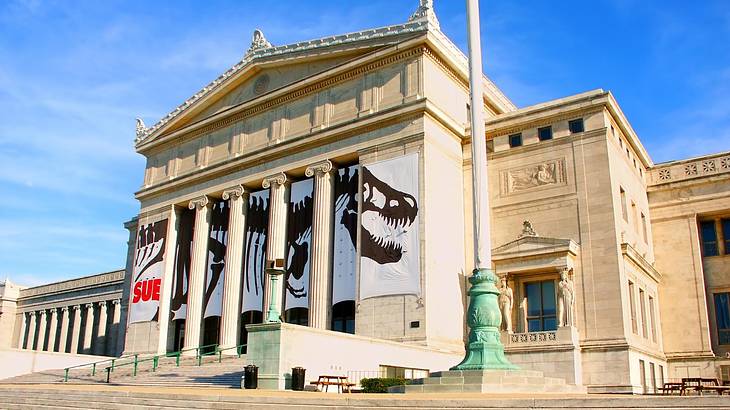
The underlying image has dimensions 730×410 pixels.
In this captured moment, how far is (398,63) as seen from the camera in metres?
35.8

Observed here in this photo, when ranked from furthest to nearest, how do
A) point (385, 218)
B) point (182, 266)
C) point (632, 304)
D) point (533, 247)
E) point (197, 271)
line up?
point (182, 266) → point (197, 271) → point (385, 218) → point (632, 304) → point (533, 247)

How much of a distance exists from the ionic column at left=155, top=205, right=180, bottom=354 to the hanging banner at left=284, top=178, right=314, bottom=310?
10307 mm

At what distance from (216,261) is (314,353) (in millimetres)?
19382

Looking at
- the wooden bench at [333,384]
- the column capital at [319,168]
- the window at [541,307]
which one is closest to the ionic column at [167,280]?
the column capital at [319,168]

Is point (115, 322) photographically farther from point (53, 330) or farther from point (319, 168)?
point (319, 168)

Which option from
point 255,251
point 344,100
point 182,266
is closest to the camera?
point 344,100

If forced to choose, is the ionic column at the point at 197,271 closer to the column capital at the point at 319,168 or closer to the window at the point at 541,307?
the column capital at the point at 319,168

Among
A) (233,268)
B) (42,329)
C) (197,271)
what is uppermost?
(197,271)

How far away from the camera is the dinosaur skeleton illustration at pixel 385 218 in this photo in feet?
108

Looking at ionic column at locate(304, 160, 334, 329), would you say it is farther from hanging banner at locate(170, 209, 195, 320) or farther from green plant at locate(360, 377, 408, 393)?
green plant at locate(360, 377, 408, 393)

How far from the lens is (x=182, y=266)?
44.0 meters

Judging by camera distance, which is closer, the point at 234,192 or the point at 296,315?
the point at 296,315

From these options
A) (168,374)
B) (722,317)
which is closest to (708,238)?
(722,317)

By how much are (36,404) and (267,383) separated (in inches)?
277
